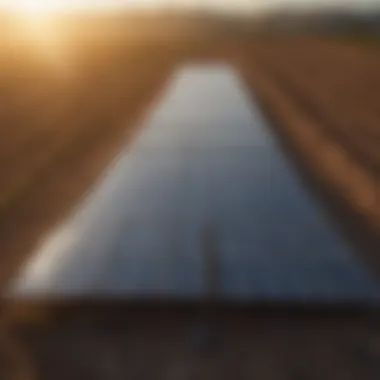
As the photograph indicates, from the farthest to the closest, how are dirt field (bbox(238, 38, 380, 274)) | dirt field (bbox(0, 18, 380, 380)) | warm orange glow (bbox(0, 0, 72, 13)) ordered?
1. warm orange glow (bbox(0, 0, 72, 13))
2. dirt field (bbox(238, 38, 380, 274))
3. dirt field (bbox(0, 18, 380, 380))

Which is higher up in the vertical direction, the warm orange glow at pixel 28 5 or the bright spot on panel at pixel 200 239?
the warm orange glow at pixel 28 5

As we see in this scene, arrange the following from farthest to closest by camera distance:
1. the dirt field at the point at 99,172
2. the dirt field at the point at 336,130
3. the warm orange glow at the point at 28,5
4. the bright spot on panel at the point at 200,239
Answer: the warm orange glow at the point at 28,5 < the dirt field at the point at 336,130 < the bright spot on panel at the point at 200,239 < the dirt field at the point at 99,172

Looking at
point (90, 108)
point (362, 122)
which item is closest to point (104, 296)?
point (362, 122)

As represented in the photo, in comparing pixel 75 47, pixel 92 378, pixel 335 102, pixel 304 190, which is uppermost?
pixel 75 47

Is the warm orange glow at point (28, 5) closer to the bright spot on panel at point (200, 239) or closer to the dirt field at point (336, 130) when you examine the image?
the dirt field at point (336, 130)

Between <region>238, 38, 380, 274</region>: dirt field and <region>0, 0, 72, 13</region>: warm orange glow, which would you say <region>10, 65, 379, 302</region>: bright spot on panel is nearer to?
<region>238, 38, 380, 274</region>: dirt field

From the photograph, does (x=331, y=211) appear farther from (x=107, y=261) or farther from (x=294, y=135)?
(x=294, y=135)

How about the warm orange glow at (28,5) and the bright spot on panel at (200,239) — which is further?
the warm orange glow at (28,5)

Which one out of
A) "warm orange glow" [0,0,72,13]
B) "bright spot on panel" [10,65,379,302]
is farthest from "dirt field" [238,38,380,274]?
"warm orange glow" [0,0,72,13]

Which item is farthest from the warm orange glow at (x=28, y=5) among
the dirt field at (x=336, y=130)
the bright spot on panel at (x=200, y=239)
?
the bright spot on panel at (x=200, y=239)
